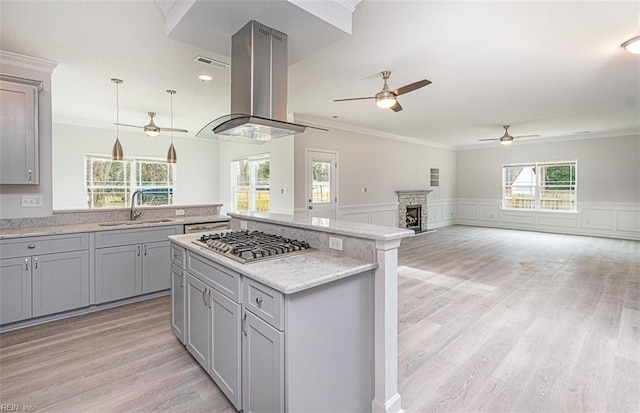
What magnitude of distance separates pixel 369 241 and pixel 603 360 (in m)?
2.22

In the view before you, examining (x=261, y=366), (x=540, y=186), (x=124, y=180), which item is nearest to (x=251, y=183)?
(x=124, y=180)

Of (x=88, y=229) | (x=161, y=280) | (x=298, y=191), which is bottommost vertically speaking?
(x=161, y=280)

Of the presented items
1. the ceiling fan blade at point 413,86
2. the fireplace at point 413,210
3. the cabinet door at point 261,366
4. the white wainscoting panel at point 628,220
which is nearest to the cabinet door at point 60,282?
the cabinet door at point 261,366

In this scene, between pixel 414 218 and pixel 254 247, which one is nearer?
pixel 254 247

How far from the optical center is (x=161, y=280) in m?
→ 3.69

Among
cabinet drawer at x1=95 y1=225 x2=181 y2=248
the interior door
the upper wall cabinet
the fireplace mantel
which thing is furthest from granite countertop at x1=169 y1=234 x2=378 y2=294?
the fireplace mantel

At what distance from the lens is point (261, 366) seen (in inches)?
61.8

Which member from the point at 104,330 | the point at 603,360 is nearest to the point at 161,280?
the point at 104,330

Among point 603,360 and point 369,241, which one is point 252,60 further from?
point 603,360

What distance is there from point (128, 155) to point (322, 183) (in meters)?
4.48

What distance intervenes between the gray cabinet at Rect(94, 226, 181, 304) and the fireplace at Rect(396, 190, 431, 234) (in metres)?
5.97

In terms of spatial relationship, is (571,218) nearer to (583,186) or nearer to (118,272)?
(583,186)

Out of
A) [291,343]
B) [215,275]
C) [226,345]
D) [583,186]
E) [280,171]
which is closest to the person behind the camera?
[291,343]

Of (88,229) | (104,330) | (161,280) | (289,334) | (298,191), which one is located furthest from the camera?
(298,191)
